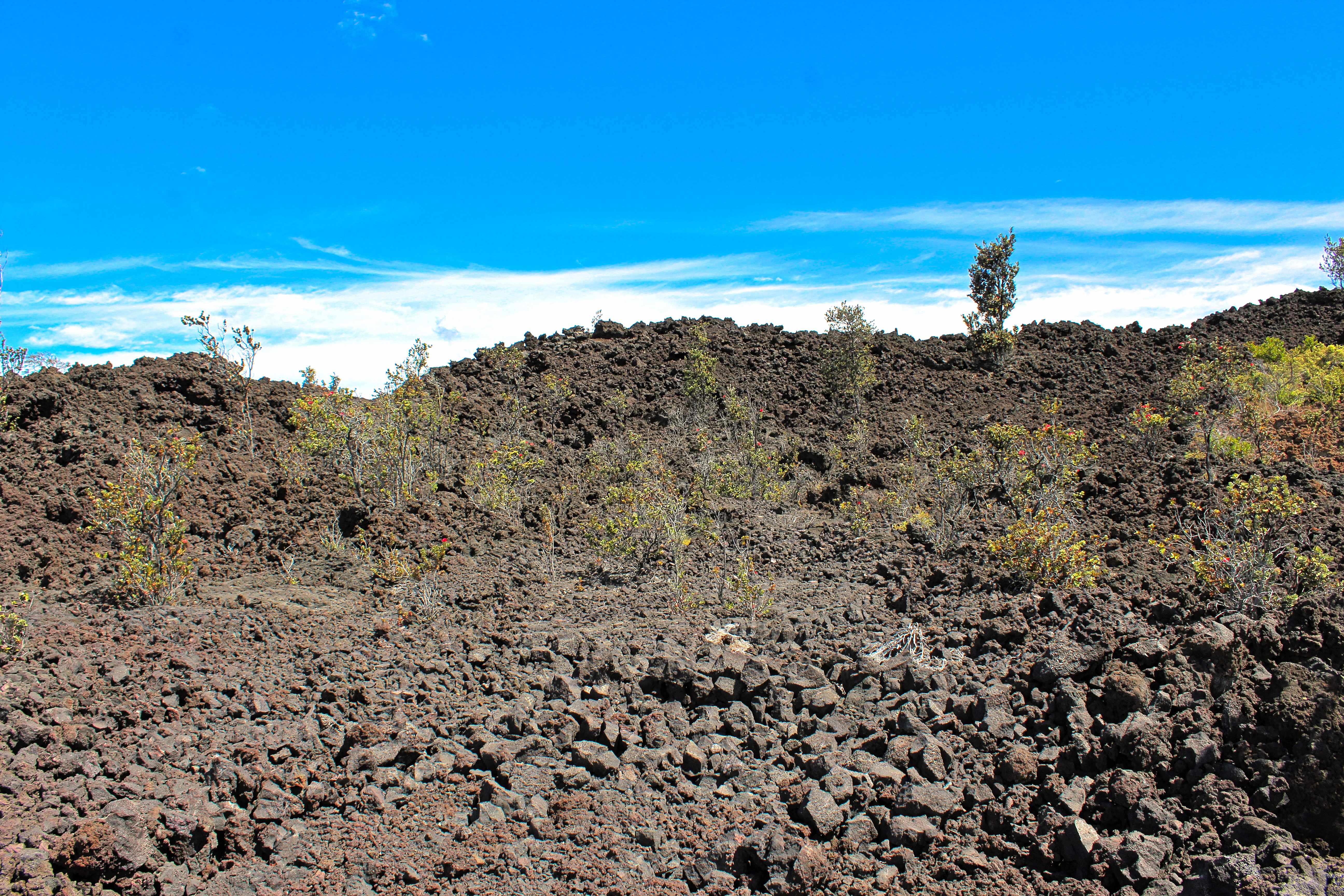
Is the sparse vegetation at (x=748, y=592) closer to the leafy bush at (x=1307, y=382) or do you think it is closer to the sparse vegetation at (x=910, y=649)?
the sparse vegetation at (x=910, y=649)

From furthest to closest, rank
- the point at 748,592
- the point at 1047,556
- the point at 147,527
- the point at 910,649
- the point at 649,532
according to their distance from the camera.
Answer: the point at 649,532 → the point at 748,592 → the point at 147,527 → the point at 1047,556 → the point at 910,649

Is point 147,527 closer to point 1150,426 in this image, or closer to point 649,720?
point 649,720

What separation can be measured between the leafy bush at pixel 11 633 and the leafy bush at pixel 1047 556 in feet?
28.2

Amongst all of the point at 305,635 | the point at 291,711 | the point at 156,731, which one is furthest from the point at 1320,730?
the point at 305,635

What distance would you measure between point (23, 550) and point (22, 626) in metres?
2.91

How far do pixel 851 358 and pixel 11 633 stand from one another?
16030 millimetres

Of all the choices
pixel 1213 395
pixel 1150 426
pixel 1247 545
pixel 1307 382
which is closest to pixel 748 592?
pixel 1247 545

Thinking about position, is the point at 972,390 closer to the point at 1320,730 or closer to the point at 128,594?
the point at 1320,730

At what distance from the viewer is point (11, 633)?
5992 millimetres

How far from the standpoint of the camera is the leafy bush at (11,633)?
583 cm

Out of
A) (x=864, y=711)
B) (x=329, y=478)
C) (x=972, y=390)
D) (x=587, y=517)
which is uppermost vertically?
(x=972, y=390)

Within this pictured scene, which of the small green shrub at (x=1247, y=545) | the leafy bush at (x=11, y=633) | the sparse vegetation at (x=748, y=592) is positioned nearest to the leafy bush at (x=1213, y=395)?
the small green shrub at (x=1247, y=545)

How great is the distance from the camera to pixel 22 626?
6.17m

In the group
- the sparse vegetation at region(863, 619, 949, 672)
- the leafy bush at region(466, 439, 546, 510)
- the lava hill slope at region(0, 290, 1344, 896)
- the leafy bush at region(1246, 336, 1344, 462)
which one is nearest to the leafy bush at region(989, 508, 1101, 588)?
the lava hill slope at region(0, 290, 1344, 896)
